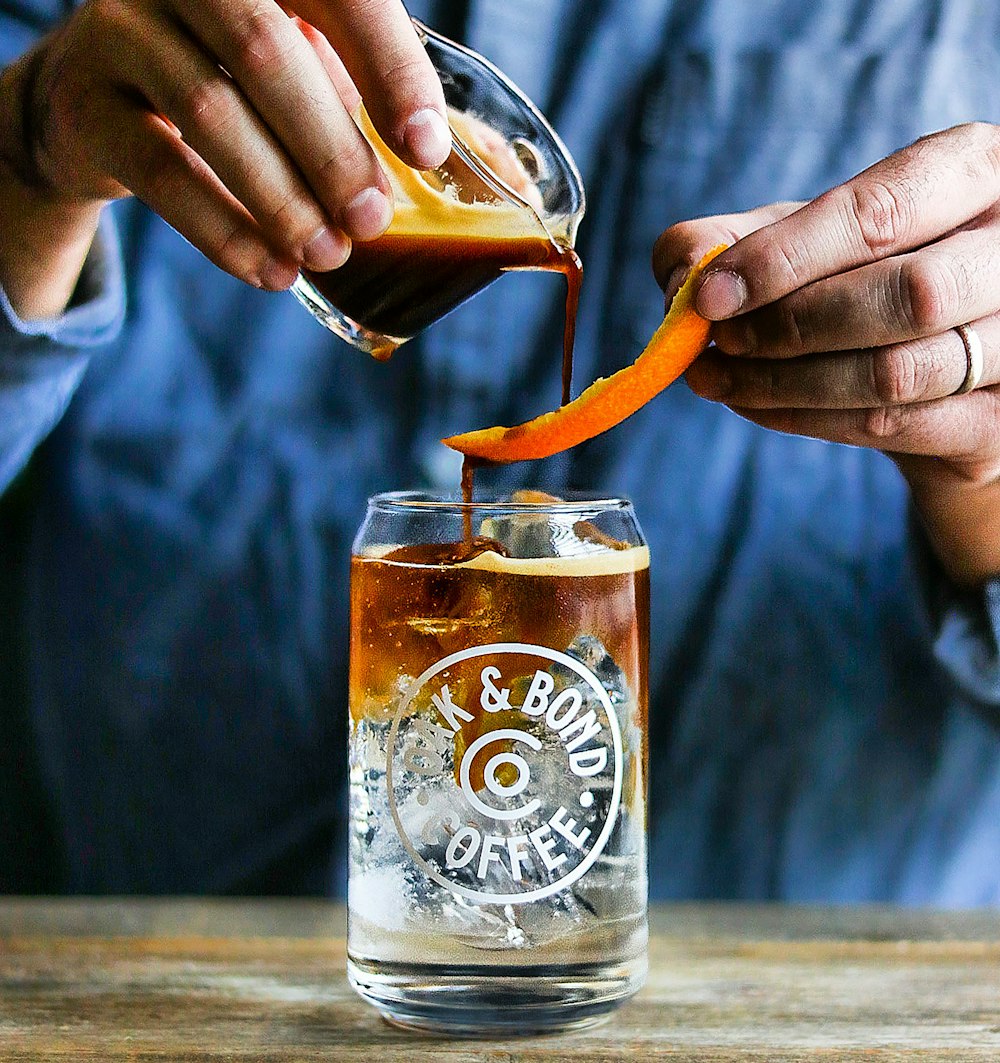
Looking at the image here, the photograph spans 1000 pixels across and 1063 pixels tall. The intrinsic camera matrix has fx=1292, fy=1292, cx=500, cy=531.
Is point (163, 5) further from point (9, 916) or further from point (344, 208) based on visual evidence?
point (9, 916)

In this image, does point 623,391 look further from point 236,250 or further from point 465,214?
point 236,250

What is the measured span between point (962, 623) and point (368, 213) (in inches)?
30.2

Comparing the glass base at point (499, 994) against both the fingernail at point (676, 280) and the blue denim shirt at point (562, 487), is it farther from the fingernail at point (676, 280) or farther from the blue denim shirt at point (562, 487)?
the blue denim shirt at point (562, 487)

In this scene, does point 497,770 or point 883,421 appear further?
point 883,421

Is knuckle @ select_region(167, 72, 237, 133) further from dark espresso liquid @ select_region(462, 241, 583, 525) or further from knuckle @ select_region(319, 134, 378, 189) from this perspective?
dark espresso liquid @ select_region(462, 241, 583, 525)

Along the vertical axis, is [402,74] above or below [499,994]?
above

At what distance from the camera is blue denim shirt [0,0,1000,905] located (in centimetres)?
137

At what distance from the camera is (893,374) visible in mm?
787

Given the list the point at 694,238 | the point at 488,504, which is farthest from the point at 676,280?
the point at 488,504

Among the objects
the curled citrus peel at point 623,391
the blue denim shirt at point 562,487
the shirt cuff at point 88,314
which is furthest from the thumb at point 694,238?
the shirt cuff at point 88,314

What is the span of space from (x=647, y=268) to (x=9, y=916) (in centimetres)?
88

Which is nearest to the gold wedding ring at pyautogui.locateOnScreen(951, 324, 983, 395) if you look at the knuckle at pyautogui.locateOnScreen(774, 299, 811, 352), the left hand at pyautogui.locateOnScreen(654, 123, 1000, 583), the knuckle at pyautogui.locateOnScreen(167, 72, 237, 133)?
the left hand at pyautogui.locateOnScreen(654, 123, 1000, 583)

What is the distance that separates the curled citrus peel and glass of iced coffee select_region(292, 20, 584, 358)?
0.27ft


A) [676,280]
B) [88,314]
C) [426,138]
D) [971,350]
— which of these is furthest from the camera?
[88,314]
